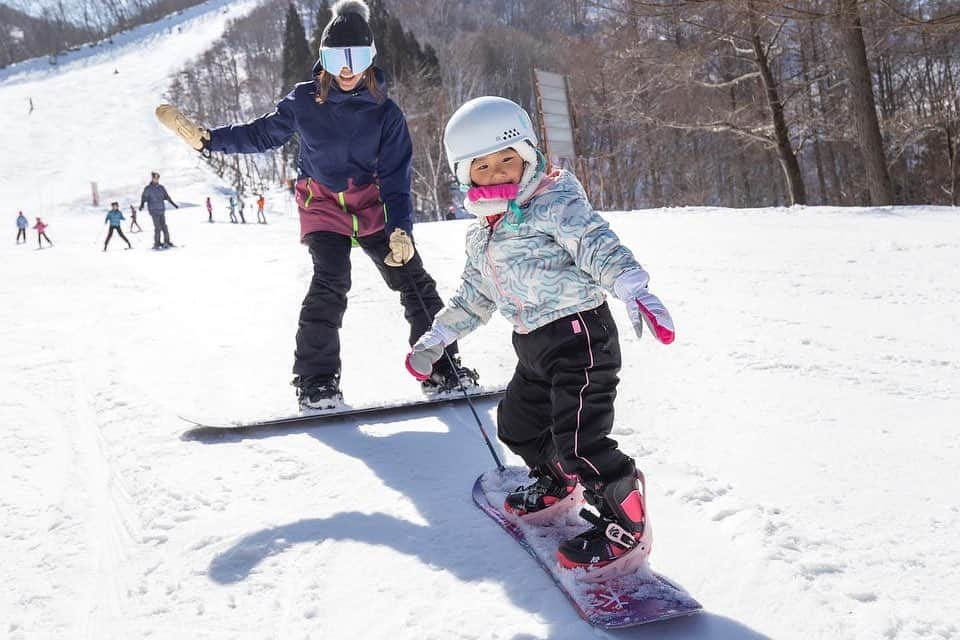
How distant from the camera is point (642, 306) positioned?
5.55ft

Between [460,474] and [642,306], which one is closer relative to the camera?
[642,306]

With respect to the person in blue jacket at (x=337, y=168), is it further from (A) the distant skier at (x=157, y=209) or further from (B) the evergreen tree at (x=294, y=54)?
(B) the evergreen tree at (x=294, y=54)

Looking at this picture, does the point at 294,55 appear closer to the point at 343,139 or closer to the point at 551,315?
the point at 343,139

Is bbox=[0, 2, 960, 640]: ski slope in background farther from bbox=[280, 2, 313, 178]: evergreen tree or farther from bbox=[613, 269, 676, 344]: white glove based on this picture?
bbox=[280, 2, 313, 178]: evergreen tree

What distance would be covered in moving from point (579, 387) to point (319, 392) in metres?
1.71

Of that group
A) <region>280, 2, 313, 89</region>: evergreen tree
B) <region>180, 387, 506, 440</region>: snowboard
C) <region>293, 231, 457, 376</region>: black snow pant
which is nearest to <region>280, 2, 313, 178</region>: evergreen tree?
<region>280, 2, 313, 89</region>: evergreen tree

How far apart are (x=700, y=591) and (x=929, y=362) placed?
2.43 meters

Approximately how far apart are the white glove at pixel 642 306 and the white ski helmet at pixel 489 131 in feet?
1.82

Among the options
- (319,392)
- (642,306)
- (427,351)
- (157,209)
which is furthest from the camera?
(157,209)

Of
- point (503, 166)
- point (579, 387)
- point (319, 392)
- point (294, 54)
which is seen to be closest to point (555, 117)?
point (319, 392)

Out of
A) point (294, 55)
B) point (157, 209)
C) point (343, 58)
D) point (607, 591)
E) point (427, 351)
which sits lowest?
point (607, 591)

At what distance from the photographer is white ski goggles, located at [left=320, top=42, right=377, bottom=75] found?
10.3 feet

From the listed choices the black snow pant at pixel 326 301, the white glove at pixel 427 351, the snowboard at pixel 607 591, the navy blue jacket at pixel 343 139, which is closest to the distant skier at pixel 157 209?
the navy blue jacket at pixel 343 139

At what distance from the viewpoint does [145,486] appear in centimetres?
255
